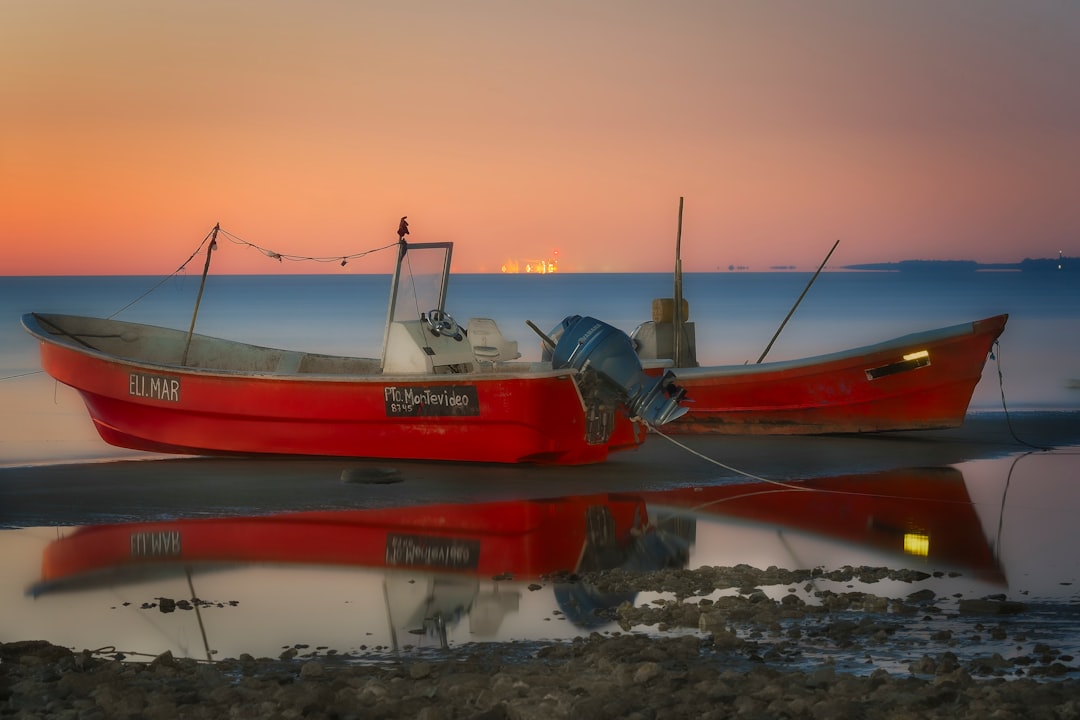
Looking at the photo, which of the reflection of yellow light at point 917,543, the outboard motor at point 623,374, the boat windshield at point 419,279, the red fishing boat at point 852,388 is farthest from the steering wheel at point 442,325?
the reflection of yellow light at point 917,543

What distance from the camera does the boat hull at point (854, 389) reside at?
54.4 feet

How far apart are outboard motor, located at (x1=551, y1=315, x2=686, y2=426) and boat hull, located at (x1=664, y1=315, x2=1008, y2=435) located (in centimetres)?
304

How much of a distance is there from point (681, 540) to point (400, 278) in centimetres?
615

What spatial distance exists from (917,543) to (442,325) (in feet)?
20.8

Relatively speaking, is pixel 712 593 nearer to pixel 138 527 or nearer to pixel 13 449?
pixel 138 527

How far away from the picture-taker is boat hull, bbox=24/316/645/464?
14289mm

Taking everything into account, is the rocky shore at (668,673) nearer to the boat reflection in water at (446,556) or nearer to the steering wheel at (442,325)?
the boat reflection in water at (446,556)

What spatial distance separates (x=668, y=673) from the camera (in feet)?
21.7

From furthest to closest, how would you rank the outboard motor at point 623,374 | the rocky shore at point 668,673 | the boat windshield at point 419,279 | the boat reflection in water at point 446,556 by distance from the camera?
1. the boat windshield at point 419,279
2. the outboard motor at point 623,374
3. the boat reflection in water at point 446,556
4. the rocky shore at point 668,673

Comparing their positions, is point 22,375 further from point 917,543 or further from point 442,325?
point 917,543

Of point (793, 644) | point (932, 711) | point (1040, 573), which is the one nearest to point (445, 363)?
point (1040, 573)

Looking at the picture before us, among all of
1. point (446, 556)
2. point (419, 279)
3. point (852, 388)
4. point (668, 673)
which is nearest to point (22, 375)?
point (419, 279)

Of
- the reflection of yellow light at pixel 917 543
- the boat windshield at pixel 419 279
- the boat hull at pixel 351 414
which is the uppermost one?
the boat windshield at pixel 419 279

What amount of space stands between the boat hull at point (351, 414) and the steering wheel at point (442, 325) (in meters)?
0.96
